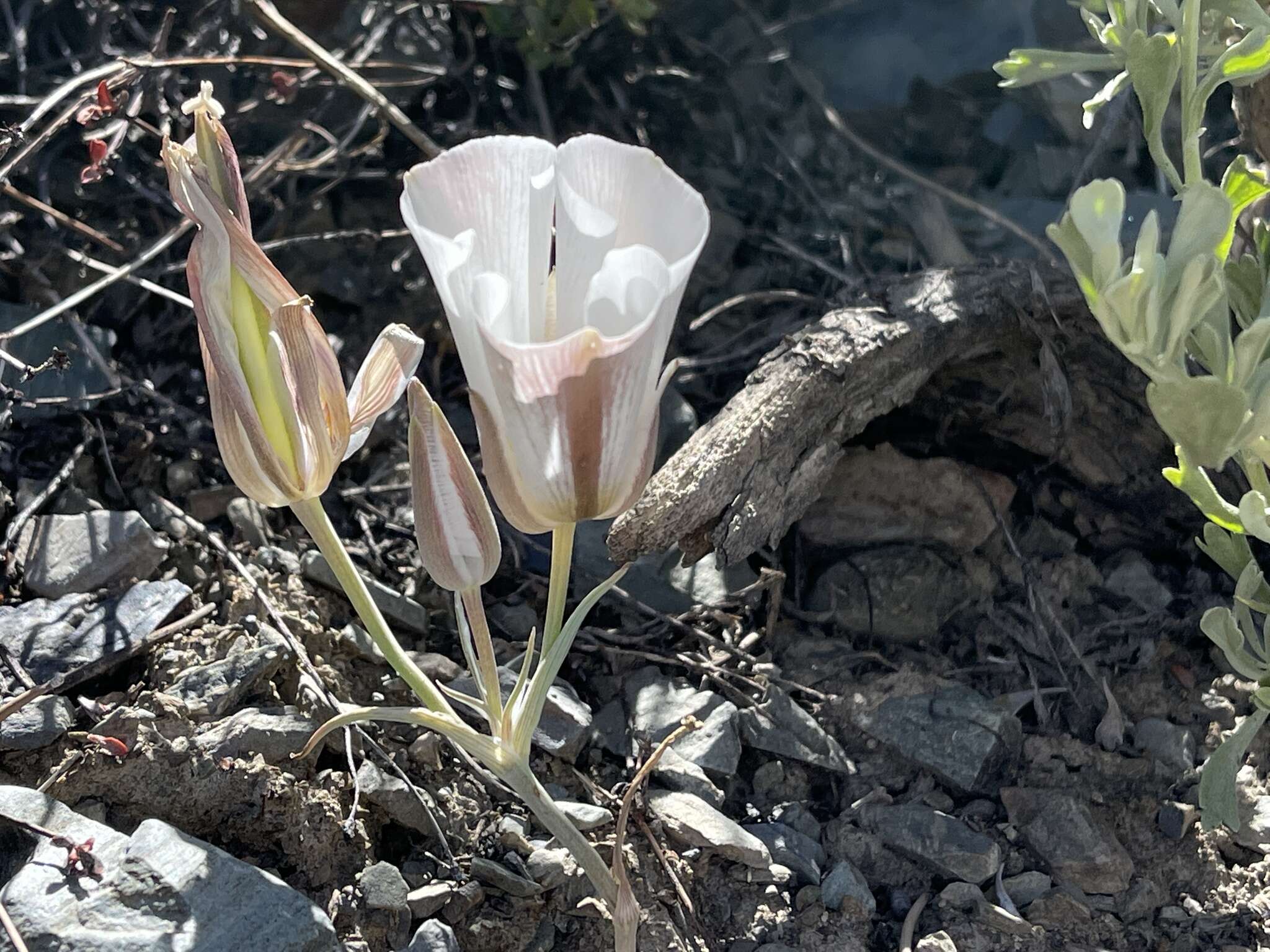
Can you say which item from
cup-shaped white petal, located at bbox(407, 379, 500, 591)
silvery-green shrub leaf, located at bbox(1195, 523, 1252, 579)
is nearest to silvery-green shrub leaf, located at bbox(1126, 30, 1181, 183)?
silvery-green shrub leaf, located at bbox(1195, 523, 1252, 579)

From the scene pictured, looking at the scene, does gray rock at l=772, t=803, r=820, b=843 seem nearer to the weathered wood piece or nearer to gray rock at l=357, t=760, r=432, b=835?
the weathered wood piece

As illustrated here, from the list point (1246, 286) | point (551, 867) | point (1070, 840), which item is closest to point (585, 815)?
point (551, 867)

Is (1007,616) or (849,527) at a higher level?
(849,527)

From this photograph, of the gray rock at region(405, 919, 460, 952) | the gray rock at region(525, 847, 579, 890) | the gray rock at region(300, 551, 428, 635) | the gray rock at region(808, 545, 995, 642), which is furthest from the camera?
the gray rock at region(808, 545, 995, 642)

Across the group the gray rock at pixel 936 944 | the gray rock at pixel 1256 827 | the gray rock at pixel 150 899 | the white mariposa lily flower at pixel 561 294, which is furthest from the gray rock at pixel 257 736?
the gray rock at pixel 1256 827

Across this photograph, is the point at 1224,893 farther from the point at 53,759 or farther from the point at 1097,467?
the point at 53,759

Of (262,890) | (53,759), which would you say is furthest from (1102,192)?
(53,759)

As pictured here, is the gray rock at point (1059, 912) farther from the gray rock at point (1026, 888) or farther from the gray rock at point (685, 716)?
the gray rock at point (685, 716)
